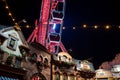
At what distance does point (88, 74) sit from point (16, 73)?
1584cm

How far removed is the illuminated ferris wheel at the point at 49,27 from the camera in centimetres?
3497

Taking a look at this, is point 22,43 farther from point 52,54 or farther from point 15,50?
point 52,54

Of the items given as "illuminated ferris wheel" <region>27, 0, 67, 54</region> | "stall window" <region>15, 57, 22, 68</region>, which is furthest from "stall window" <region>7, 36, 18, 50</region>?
"illuminated ferris wheel" <region>27, 0, 67, 54</region>

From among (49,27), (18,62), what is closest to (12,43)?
(18,62)

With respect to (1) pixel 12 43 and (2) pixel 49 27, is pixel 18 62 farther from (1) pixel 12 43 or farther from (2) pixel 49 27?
(2) pixel 49 27

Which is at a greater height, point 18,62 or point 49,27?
point 49,27

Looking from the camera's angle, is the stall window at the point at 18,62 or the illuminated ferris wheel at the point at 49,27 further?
the illuminated ferris wheel at the point at 49,27

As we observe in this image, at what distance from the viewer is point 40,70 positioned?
98.1 ft

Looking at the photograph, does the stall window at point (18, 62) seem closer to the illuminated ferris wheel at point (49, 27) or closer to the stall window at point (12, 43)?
the stall window at point (12, 43)

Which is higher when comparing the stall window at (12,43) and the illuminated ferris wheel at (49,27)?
the illuminated ferris wheel at (49,27)

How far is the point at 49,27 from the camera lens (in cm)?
3594

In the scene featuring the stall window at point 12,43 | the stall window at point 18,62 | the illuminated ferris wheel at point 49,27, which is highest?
the illuminated ferris wheel at point 49,27

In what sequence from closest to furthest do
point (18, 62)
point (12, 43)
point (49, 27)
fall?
point (12, 43), point (18, 62), point (49, 27)

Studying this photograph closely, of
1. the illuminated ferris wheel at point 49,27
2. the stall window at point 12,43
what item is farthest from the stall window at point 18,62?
the illuminated ferris wheel at point 49,27
